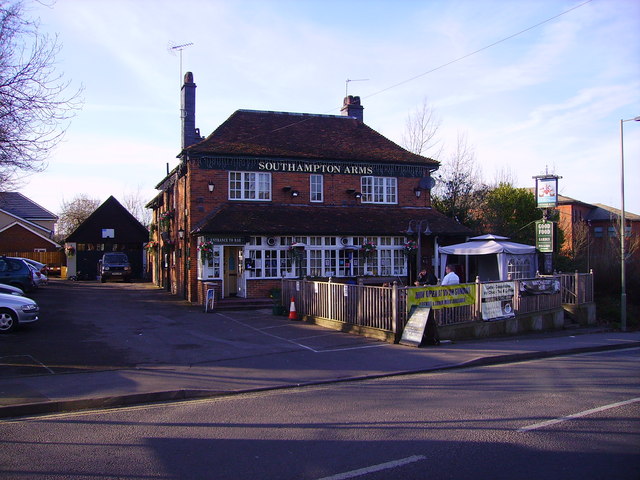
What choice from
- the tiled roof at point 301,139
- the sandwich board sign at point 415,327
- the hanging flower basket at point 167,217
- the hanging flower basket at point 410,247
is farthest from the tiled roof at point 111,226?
the sandwich board sign at point 415,327

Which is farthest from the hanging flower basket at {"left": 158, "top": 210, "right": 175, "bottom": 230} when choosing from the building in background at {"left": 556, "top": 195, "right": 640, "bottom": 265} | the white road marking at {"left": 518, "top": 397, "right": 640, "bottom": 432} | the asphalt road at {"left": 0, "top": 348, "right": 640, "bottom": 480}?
the building in background at {"left": 556, "top": 195, "right": 640, "bottom": 265}

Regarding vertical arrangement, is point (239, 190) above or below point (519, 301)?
above

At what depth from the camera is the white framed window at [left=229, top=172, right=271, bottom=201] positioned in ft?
77.8

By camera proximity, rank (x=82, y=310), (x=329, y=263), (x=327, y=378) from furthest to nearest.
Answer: (x=329, y=263) < (x=82, y=310) < (x=327, y=378)

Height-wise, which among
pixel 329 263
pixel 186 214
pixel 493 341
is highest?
pixel 186 214

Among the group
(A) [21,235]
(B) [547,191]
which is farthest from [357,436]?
(A) [21,235]

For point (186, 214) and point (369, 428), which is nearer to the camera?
point (369, 428)

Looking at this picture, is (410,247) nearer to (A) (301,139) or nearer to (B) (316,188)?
(B) (316,188)

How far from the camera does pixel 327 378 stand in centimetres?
1017

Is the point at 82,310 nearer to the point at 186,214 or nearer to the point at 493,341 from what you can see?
the point at 186,214

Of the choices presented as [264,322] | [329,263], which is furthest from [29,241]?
[264,322]

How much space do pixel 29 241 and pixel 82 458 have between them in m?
47.3

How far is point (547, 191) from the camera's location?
69.8ft

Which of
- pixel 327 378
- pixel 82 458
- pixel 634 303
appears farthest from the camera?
pixel 634 303
